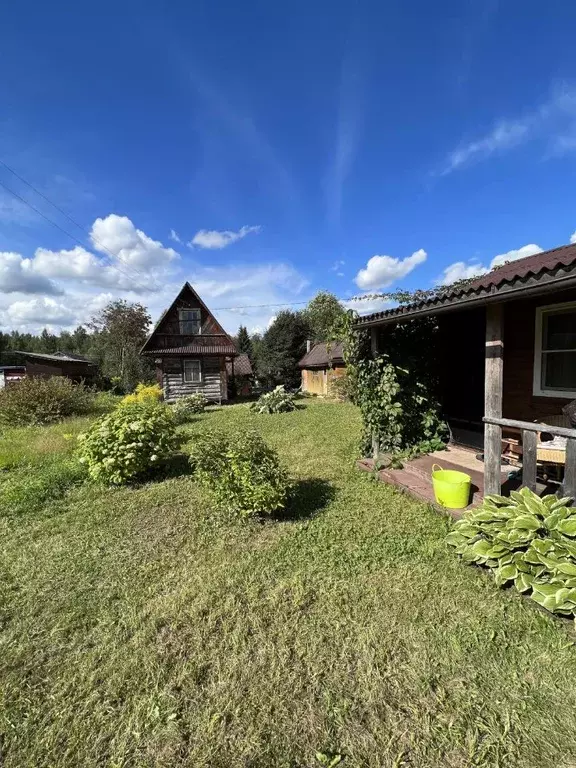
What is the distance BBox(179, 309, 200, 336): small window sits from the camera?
1792 centimetres

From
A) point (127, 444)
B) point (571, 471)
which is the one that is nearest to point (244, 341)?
point (127, 444)

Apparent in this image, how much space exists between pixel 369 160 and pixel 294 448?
966 cm

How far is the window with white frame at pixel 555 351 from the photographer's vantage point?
4.91 metres

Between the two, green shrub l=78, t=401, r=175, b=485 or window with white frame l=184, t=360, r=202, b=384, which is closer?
green shrub l=78, t=401, r=175, b=485

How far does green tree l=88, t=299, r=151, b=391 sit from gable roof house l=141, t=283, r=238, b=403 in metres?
10.5

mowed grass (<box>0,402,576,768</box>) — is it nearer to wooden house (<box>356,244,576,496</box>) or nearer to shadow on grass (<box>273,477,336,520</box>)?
shadow on grass (<box>273,477,336,520</box>)

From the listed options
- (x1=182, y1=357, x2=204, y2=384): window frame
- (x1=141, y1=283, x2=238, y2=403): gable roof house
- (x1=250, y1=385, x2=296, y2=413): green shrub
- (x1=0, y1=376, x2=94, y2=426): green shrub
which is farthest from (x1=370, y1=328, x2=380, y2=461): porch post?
(x1=182, y1=357, x2=204, y2=384): window frame

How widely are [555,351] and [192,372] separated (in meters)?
15.7

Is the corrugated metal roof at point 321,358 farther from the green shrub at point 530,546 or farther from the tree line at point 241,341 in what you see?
the green shrub at point 530,546

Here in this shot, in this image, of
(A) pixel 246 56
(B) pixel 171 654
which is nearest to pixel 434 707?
(B) pixel 171 654

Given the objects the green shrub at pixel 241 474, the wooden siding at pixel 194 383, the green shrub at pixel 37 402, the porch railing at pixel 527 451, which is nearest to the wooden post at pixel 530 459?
the porch railing at pixel 527 451

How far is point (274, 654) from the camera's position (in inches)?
88.6

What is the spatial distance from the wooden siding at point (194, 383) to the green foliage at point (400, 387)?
41.6 ft

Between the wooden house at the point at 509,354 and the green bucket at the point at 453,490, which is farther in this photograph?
the green bucket at the point at 453,490
